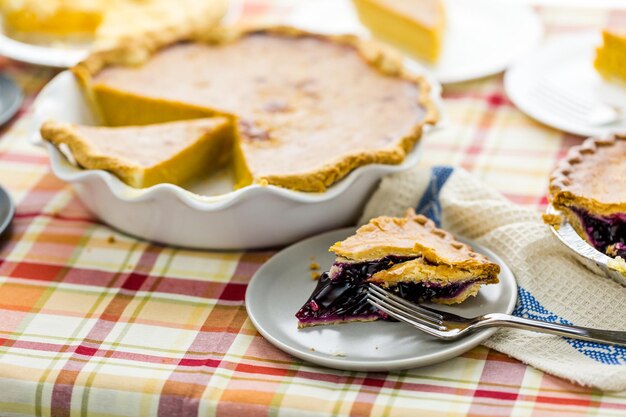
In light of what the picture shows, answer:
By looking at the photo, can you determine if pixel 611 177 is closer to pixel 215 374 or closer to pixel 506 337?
pixel 506 337

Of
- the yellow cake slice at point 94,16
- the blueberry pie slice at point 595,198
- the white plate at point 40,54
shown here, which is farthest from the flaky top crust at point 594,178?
the white plate at point 40,54

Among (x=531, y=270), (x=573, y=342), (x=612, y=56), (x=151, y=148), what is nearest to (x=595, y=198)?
(x=531, y=270)

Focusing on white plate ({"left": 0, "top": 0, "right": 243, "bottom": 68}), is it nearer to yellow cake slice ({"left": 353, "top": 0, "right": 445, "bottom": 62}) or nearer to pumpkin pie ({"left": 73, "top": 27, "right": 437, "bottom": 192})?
pumpkin pie ({"left": 73, "top": 27, "right": 437, "bottom": 192})

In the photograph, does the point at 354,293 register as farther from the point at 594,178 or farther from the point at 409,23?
the point at 409,23

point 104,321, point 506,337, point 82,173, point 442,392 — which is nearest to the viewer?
point 442,392

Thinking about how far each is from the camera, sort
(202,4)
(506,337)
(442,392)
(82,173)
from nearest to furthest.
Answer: (442,392)
(506,337)
(82,173)
(202,4)

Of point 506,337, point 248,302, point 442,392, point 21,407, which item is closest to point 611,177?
point 506,337

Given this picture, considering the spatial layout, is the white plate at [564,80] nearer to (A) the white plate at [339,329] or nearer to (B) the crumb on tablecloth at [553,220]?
(B) the crumb on tablecloth at [553,220]
